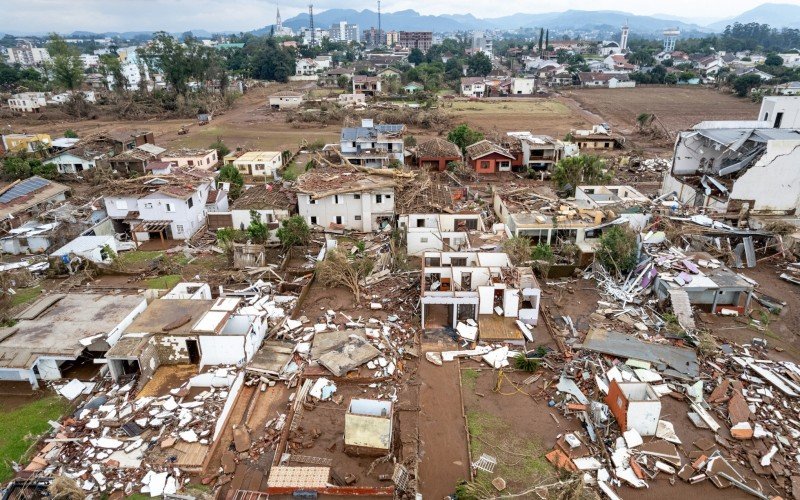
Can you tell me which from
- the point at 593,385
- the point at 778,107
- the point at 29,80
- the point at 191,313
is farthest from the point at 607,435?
the point at 29,80

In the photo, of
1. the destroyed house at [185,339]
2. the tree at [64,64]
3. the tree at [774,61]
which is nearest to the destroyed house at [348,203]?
the destroyed house at [185,339]

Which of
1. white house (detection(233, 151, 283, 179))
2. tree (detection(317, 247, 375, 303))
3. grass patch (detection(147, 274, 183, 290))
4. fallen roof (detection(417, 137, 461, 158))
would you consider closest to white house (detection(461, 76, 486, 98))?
fallen roof (detection(417, 137, 461, 158))

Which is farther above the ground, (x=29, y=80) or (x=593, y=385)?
(x=29, y=80)

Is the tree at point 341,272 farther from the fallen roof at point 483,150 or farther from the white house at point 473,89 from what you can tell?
the white house at point 473,89

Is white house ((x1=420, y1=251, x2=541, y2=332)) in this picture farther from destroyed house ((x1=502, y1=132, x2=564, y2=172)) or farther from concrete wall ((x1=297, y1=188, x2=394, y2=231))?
destroyed house ((x1=502, y1=132, x2=564, y2=172))

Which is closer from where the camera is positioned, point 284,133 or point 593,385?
point 593,385

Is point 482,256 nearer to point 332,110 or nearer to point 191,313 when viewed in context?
point 191,313
